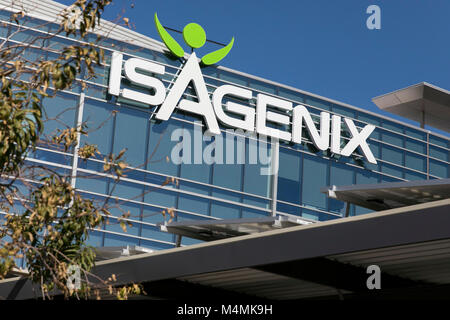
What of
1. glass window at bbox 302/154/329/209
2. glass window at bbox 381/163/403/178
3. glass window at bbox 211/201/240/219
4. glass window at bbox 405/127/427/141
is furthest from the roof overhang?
glass window at bbox 405/127/427/141

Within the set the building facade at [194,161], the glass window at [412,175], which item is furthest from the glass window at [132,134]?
the glass window at [412,175]

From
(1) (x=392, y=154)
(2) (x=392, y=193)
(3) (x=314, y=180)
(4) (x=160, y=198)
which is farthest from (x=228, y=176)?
(2) (x=392, y=193)

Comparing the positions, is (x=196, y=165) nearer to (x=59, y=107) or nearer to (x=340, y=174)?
(x=59, y=107)

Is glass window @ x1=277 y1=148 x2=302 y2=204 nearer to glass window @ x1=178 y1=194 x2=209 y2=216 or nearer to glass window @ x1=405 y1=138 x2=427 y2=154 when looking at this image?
glass window @ x1=178 y1=194 x2=209 y2=216

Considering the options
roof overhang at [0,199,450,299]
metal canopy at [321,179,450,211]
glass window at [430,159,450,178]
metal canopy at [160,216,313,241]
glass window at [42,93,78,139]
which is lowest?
roof overhang at [0,199,450,299]

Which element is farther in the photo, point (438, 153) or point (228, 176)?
point (438, 153)

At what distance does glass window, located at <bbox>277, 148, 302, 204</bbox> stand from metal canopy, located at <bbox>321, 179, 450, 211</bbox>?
21095 mm

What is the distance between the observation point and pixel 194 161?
104 feet

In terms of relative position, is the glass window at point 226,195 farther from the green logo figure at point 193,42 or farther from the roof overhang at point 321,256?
the roof overhang at point 321,256

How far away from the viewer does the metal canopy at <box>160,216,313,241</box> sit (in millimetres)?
12469

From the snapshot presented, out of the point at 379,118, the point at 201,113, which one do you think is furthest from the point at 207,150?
Answer: the point at 379,118

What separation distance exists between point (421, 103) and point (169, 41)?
10.5 m

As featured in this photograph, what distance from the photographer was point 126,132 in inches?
1198
